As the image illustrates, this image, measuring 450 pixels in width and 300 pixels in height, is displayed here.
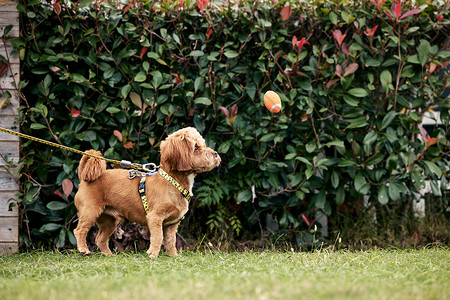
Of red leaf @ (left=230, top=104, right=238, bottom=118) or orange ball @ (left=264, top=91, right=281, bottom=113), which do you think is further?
red leaf @ (left=230, top=104, right=238, bottom=118)

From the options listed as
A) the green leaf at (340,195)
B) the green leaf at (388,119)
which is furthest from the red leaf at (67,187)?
the green leaf at (388,119)

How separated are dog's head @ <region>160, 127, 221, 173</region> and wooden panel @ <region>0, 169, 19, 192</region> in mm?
1721

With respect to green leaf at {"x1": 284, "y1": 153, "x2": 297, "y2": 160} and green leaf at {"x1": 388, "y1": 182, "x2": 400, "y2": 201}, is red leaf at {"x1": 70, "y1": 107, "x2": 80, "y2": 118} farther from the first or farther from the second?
green leaf at {"x1": 388, "y1": 182, "x2": 400, "y2": 201}

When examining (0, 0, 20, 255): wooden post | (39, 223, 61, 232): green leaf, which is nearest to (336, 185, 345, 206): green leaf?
(39, 223, 61, 232): green leaf

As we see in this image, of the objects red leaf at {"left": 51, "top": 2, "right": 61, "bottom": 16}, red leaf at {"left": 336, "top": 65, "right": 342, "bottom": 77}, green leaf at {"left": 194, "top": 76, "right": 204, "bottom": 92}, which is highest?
red leaf at {"left": 51, "top": 2, "right": 61, "bottom": 16}

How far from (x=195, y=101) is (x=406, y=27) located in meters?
2.26

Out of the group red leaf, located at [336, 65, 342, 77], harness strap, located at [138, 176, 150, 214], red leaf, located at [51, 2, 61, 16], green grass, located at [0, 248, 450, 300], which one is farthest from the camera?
red leaf, located at [336, 65, 342, 77]

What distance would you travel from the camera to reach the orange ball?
439 cm

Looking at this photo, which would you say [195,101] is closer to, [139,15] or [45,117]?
[139,15]

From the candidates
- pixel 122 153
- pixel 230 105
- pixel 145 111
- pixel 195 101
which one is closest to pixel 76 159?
pixel 122 153

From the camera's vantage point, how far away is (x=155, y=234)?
3.65 meters

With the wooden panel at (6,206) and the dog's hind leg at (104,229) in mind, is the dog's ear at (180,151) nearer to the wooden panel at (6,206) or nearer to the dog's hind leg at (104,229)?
the dog's hind leg at (104,229)

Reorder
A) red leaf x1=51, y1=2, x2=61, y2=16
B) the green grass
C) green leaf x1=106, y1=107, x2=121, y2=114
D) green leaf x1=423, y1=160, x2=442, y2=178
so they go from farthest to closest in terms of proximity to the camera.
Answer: green leaf x1=423, y1=160, x2=442, y2=178
green leaf x1=106, y1=107, x2=121, y2=114
red leaf x1=51, y1=2, x2=61, y2=16
the green grass

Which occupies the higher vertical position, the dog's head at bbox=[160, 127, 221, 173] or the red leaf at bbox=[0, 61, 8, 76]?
the red leaf at bbox=[0, 61, 8, 76]
